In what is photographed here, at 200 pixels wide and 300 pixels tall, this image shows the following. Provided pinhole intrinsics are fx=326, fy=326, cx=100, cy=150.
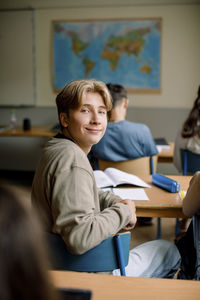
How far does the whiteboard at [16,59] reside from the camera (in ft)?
16.5

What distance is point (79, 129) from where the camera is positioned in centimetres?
142

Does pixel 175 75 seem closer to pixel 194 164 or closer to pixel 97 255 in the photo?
pixel 194 164

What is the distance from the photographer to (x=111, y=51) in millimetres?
4848

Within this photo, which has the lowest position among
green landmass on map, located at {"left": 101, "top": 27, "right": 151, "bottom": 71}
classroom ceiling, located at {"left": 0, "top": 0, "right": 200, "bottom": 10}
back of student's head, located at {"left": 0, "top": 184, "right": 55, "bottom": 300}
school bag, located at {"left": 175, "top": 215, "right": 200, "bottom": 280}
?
school bag, located at {"left": 175, "top": 215, "right": 200, "bottom": 280}

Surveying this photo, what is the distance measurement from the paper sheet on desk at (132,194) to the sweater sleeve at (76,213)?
25.5 inches

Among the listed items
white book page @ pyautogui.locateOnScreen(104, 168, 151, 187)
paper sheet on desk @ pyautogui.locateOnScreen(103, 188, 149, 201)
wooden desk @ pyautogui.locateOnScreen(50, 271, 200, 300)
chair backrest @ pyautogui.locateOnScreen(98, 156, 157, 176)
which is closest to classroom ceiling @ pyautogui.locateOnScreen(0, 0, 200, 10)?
chair backrest @ pyautogui.locateOnScreen(98, 156, 157, 176)

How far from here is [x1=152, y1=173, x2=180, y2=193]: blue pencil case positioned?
186cm

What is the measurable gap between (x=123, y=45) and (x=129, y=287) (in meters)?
4.38

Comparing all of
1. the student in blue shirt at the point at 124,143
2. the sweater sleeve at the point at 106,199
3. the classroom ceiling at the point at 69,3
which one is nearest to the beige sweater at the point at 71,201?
the sweater sleeve at the point at 106,199

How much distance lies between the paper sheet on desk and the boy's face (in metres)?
0.47

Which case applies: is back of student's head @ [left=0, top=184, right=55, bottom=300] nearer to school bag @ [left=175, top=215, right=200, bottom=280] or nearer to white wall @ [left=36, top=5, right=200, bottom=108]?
school bag @ [left=175, top=215, right=200, bottom=280]

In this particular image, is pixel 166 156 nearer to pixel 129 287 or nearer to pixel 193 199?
pixel 193 199

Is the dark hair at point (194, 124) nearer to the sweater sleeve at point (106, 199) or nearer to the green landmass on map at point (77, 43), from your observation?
the sweater sleeve at point (106, 199)

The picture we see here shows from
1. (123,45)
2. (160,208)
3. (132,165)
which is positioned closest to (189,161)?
(132,165)
